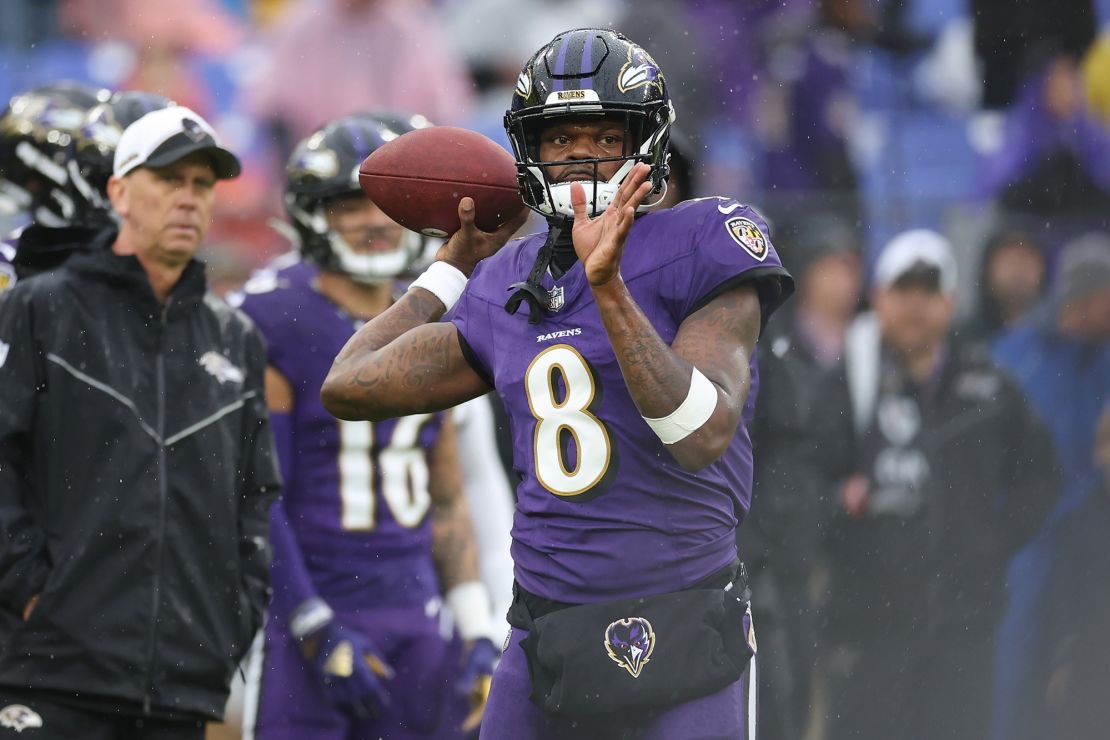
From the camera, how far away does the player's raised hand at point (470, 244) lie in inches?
147

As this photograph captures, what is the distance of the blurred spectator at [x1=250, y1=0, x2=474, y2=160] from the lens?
817 centimetres

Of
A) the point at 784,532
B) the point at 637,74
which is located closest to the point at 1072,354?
the point at 784,532

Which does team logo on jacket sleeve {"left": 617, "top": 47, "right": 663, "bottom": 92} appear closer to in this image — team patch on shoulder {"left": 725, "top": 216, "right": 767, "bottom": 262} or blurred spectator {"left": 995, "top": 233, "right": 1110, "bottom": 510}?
team patch on shoulder {"left": 725, "top": 216, "right": 767, "bottom": 262}

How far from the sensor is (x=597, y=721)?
128 inches

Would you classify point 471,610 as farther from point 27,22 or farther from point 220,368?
point 27,22

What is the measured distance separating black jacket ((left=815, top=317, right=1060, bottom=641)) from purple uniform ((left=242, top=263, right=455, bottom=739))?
1.98 metres

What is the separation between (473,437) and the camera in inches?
222

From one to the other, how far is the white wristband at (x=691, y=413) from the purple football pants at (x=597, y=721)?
1.54ft

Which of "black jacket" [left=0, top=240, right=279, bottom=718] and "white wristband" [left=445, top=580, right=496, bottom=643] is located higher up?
"black jacket" [left=0, top=240, right=279, bottom=718]

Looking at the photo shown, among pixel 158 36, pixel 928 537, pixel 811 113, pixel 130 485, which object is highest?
pixel 158 36

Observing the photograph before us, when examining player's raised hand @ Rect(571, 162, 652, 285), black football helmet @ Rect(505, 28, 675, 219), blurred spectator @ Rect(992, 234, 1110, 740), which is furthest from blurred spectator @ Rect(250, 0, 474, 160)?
player's raised hand @ Rect(571, 162, 652, 285)

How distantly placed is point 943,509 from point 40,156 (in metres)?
3.62

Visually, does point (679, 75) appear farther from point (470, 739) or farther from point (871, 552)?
point (470, 739)

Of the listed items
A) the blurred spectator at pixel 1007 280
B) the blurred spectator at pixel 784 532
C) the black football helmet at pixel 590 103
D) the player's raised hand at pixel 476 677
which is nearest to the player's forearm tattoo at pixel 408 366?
the black football helmet at pixel 590 103
